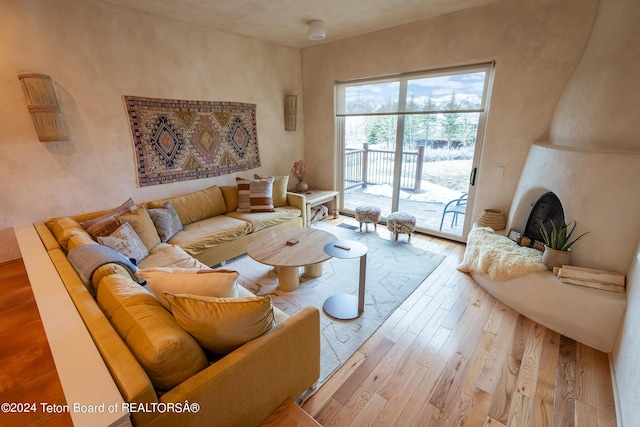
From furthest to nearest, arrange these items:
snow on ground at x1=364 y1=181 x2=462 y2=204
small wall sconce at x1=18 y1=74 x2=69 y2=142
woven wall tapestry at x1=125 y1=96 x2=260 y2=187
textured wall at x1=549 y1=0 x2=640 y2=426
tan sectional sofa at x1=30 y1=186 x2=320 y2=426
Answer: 1. snow on ground at x1=364 y1=181 x2=462 y2=204
2. woven wall tapestry at x1=125 y1=96 x2=260 y2=187
3. small wall sconce at x1=18 y1=74 x2=69 y2=142
4. textured wall at x1=549 y1=0 x2=640 y2=426
5. tan sectional sofa at x1=30 y1=186 x2=320 y2=426

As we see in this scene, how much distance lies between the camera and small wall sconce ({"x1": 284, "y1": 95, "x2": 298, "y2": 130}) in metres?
4.40

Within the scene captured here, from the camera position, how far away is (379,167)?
14.4ft

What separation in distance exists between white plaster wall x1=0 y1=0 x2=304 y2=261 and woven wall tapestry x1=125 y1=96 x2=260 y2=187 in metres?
0.09

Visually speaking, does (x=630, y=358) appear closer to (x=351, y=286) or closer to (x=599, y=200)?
(x=599, y=200)

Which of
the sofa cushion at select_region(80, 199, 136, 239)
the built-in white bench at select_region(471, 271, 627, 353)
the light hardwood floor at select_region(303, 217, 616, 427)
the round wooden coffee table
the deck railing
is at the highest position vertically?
the deck railing

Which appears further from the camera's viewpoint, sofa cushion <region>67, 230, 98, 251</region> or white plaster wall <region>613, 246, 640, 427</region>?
sofa cushion <region>67, 230, 98, 251</region>

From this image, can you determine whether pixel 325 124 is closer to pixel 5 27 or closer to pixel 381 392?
pixel 5 27

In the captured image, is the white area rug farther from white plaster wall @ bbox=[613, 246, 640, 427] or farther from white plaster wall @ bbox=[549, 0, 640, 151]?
white plaster wall @ bbox=[549, 0, 640, 151]

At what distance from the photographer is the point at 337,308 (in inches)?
95.7

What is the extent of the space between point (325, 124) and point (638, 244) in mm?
3741

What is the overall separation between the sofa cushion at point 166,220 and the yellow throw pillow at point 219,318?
5.96 ft

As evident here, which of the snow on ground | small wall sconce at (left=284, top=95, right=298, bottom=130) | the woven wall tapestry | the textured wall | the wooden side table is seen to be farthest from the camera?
small wall sconce at (left=284, top=95, right=298, bottom=130)

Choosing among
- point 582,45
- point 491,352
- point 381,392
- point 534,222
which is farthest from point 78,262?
point 582,45

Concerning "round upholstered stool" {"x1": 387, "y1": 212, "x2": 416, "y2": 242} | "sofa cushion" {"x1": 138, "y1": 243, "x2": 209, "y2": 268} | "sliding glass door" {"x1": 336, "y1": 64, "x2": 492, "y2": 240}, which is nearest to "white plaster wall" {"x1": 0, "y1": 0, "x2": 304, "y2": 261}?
"sofa cushion" {"x1": 138, "y1": 243, "x2": 209, "y2": 268}
